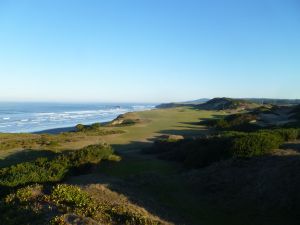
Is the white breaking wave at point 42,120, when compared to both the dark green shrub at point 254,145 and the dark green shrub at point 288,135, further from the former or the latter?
the dark green shrub at point 254,145

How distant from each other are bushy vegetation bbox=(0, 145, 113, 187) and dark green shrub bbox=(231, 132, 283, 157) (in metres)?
8.26

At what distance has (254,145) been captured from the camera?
20.4m

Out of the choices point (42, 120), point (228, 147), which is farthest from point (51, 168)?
point (42, 120)

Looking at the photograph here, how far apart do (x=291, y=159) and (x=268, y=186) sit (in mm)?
2416

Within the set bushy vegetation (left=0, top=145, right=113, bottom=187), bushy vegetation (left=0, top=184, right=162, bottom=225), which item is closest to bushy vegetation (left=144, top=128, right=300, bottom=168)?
bushy vegetation (left=0, top=145, right=113, bottom=187)

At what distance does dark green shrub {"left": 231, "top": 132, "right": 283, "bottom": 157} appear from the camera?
20250 millimetres

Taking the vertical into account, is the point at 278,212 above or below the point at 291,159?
below

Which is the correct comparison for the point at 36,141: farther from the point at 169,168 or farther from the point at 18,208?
the point at 18,208

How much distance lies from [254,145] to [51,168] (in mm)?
10172

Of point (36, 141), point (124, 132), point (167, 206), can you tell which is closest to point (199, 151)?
point (167, 206)

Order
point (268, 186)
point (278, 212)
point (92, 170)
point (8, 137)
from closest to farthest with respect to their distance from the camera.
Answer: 1. point (278, 212)
2. point (268, 186)
3. point (92, 170)
4. point (8, 137)

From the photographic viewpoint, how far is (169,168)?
23484mm

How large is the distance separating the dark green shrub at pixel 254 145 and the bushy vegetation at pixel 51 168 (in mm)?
8262

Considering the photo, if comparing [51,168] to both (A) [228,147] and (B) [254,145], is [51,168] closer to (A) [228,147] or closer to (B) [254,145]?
(A) [228,147]
